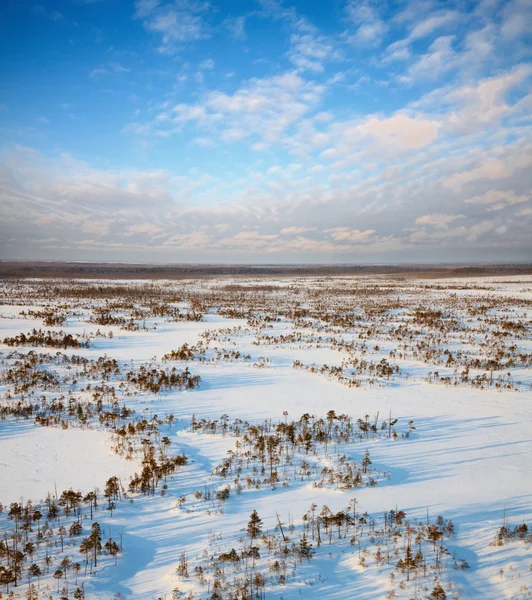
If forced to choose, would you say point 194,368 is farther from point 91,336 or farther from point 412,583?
point 412,583

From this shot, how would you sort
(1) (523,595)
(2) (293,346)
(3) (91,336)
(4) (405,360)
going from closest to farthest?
(1) (523,595) < (4) (405,360) < (2) (293,346) < (3) (91,336)

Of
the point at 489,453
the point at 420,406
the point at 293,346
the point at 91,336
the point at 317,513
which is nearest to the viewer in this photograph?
the point at 317,513

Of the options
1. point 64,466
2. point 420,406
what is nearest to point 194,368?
point 64,466

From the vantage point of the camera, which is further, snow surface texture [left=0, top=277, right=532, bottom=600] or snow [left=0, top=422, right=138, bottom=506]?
snow [left=0, top=422, right=138, bottom=506]

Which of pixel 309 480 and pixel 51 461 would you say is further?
pixel 51 461

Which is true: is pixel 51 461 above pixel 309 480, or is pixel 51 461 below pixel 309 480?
above

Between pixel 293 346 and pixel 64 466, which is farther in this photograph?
pixel 293 346

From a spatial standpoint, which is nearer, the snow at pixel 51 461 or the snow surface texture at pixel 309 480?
the snow surface texture at pixel 309 480

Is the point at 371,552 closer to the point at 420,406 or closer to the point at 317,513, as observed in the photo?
the point at 317,513
